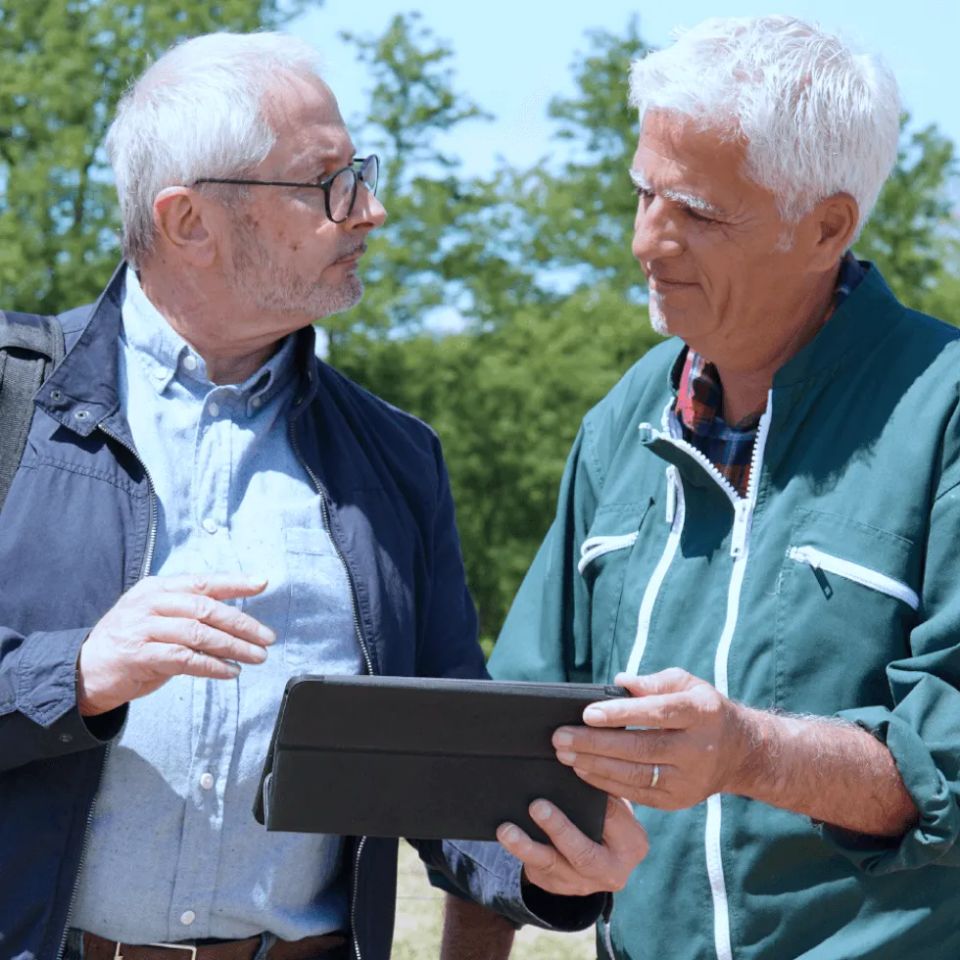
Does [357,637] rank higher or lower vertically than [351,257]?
lower

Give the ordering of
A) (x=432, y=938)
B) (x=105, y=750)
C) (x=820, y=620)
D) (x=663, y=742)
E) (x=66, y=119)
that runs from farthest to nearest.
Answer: (x=66, y=119), (x=432, y=938), (x=820, y=620), (x=105, y=750), (x=663, y=742)

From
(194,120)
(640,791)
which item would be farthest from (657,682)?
(194,120)

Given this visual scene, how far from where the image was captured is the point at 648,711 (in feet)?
7.38

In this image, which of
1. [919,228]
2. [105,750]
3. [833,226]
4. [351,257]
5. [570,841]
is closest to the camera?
[570,841]

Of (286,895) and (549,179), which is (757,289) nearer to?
(286,895)

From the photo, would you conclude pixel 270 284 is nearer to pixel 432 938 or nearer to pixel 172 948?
pixel 172 948

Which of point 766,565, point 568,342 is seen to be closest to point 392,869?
point 766,565

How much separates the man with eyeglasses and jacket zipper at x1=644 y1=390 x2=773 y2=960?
0.77 feet

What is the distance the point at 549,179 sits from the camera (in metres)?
12.1

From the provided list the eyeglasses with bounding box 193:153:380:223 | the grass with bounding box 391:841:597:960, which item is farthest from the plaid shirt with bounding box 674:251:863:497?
the grass with bounding box 391:841:597:960

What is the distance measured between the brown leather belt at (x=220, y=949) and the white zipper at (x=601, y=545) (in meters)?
0.84

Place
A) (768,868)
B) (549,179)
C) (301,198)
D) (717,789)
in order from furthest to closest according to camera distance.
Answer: (549,179) < (301,198) < (768,868) < (717,789)

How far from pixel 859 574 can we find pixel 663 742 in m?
0.52

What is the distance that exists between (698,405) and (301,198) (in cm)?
84
